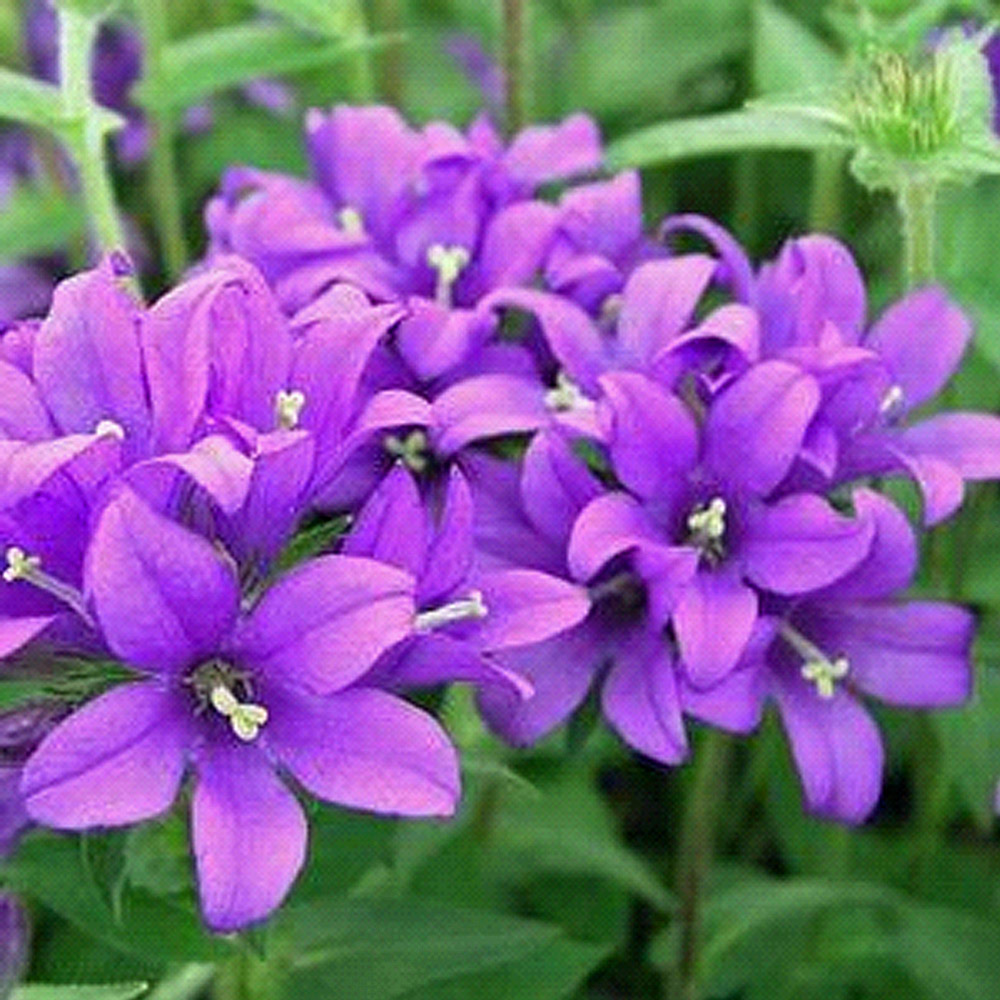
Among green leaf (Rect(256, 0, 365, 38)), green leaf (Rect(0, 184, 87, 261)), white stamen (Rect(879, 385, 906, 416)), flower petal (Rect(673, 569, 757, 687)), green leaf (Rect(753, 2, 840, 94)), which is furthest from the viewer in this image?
green leaf (Rect(0, 184, 87, 261))

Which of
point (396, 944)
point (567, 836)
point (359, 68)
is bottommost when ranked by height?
point (567, 836)

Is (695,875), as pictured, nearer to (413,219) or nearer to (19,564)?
(413,219)

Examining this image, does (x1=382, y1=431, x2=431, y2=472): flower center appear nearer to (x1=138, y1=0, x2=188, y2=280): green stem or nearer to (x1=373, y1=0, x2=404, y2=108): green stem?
(x1=138, y1=0, x2=188, y2=280): green stem

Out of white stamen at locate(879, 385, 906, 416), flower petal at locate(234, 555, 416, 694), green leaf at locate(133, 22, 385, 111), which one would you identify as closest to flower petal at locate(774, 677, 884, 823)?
white stamen at locate(879, 385, 906, 416)

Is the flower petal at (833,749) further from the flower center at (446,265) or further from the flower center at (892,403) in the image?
the flower center at (446,265)

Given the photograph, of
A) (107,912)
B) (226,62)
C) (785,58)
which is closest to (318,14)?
(226,62)
